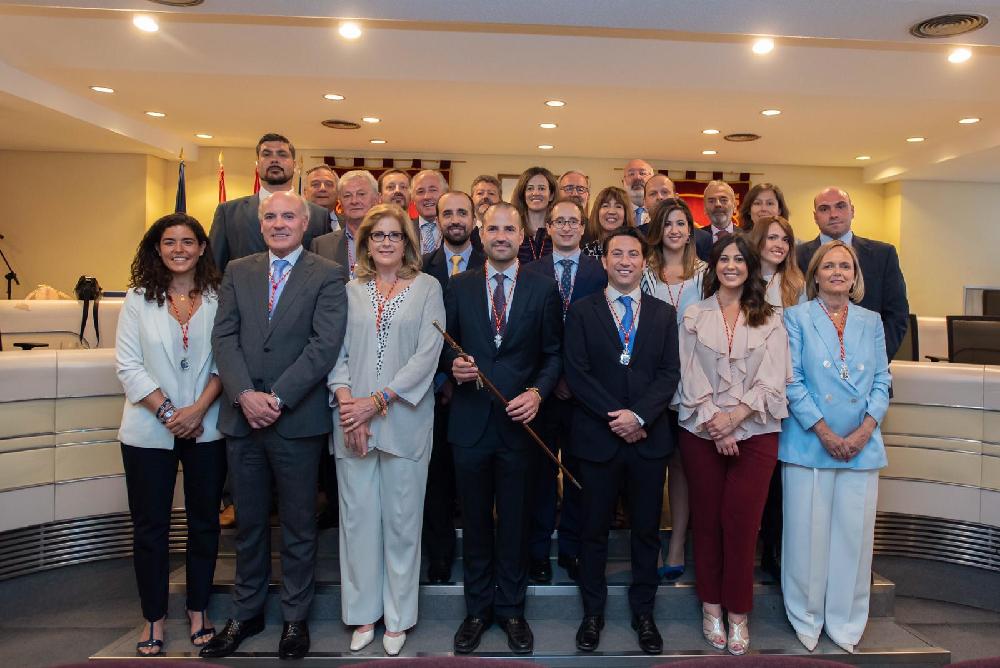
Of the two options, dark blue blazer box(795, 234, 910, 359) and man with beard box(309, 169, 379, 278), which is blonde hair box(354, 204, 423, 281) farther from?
dark blue blazer box(795, 234, 910, 359)

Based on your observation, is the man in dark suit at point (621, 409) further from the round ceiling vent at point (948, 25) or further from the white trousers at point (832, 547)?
the round ceiling vent at point (948, 25)

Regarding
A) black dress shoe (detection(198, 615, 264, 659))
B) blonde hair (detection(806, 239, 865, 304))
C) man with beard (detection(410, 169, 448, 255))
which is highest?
man with beard (detection(410, 169, 448, 255))

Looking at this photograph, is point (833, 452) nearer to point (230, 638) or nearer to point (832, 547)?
point (832, 547)

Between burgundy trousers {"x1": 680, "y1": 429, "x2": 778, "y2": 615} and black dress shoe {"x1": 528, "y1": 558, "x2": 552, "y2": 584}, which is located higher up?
burgundy trousers {"x1": 680, "y1": 429, "x2": 778, "y2": 615}

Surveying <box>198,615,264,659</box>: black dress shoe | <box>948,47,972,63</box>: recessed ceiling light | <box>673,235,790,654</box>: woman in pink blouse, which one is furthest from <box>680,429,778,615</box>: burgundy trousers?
<box>948,47,972,63</box>: recessed ceiling light

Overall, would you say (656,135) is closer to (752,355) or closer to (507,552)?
(752,355)

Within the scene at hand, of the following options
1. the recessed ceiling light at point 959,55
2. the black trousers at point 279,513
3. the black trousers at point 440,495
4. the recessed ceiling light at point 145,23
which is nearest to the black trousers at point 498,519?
the black trousers at point 440,495

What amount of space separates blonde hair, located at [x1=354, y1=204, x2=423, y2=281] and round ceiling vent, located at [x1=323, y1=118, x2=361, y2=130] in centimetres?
565

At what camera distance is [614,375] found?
3020mm

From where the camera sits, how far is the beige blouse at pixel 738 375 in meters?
2.99

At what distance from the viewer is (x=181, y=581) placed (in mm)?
3326

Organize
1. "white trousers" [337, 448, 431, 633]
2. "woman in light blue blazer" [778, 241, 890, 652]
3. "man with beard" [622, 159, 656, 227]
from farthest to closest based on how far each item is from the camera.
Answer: "man with beard" [622, 159, 656, 227]
"woman in light blue blazer" [778, 241, 890, 652]
"white trousers" [337, 448, 431, 633]

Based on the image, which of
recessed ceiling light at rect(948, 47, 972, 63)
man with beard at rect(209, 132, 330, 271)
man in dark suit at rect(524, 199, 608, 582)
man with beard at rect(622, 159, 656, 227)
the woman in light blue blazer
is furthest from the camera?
recessed ceiling light at rect(948, 47, 972, 63)

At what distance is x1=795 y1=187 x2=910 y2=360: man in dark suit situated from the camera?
3615 millimetres
